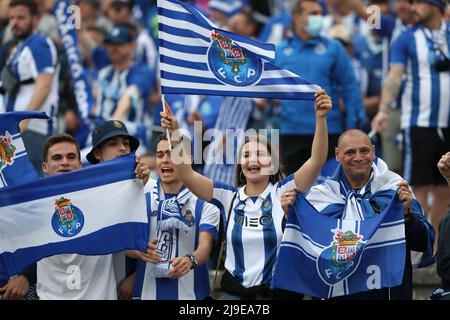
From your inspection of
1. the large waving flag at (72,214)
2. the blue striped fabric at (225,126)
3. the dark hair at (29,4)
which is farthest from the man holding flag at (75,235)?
the blue striped fabric at (225,126)

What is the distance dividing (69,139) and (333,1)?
18.9 feet

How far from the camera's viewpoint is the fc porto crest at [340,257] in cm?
785

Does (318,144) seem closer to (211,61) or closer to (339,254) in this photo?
Answer: (339,254)

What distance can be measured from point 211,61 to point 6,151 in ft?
5.35

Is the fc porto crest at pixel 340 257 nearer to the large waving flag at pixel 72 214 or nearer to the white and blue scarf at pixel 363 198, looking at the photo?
the white and blue scarf at pixel 363 198

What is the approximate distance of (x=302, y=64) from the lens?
11.7 metres

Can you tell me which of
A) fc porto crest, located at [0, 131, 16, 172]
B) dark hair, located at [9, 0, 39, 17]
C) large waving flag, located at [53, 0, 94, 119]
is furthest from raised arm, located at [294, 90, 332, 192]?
large waving flag, located at [53, 0, 94, 119]

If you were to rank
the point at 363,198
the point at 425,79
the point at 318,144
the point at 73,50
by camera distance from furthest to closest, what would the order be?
the point at 73,50
the point at 425,79
the point at 363,198
the point at 318,144

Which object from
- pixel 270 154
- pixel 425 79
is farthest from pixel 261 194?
pixel 425 79

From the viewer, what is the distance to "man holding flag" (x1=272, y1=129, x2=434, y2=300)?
787 centimetres

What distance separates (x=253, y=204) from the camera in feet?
27.2

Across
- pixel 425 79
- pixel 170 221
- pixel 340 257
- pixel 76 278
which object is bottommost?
pixel 76 278

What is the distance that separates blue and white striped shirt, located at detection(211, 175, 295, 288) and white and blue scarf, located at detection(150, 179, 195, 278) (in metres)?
0.38

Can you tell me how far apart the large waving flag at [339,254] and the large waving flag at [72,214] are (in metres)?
1.07
